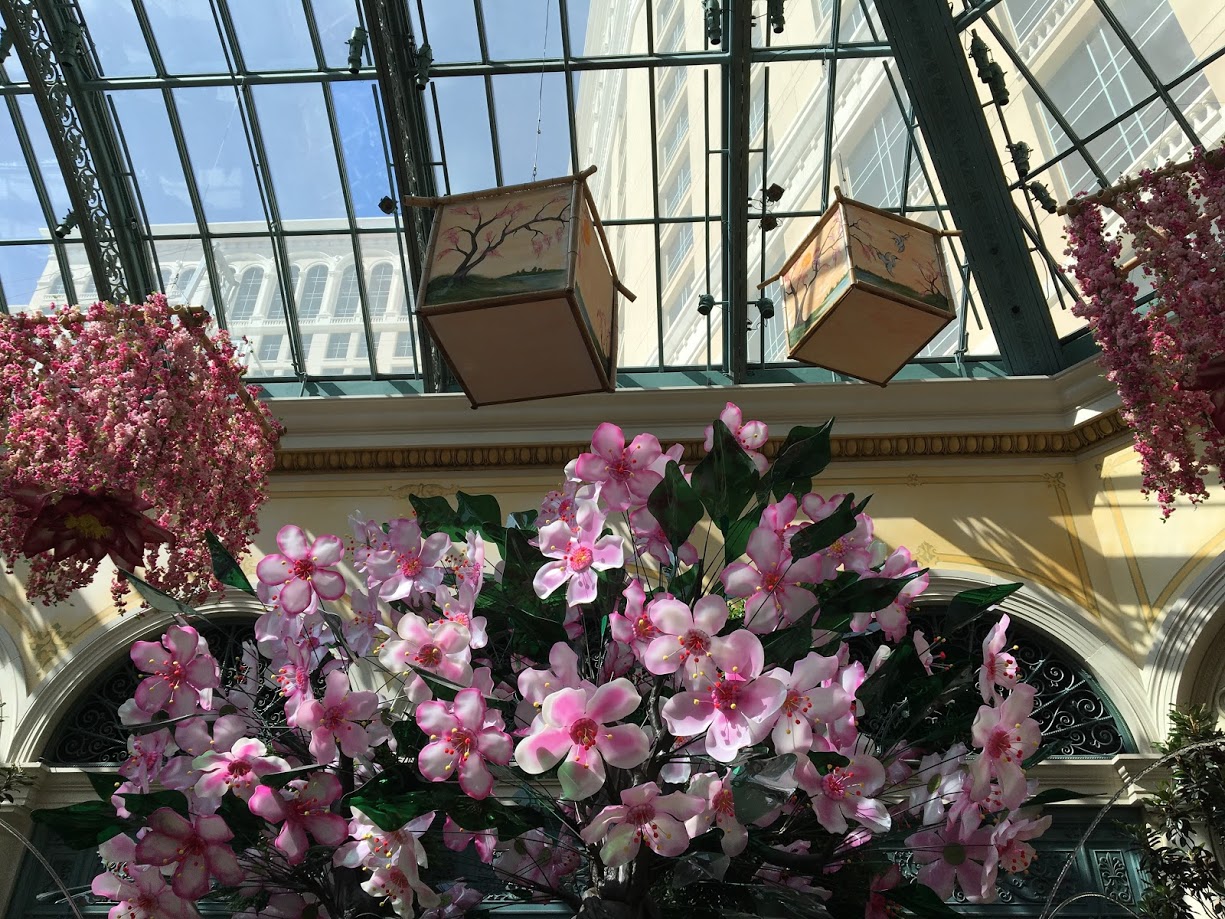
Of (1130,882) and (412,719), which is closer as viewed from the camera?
(412,719)

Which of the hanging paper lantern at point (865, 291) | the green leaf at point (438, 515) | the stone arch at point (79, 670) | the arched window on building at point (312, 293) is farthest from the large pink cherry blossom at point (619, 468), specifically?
the arched window on building at point (312, 293)

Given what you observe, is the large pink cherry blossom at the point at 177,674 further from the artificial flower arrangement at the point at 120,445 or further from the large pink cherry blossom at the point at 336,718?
the artificial flower arrangement at the point at 120,445

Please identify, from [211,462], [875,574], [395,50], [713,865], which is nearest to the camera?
[713,865]

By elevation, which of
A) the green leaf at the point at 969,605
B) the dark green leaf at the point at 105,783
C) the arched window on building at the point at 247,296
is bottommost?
the dark green leaf at the point at 105,783

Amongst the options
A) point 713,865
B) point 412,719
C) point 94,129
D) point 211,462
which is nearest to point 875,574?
point 713,865

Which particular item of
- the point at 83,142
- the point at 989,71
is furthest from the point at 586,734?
the point at 83,142

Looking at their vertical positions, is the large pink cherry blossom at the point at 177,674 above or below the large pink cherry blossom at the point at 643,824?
above

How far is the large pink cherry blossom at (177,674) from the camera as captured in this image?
2.04m

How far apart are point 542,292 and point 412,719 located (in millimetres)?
2931

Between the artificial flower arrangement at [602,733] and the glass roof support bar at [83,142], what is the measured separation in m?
7.58

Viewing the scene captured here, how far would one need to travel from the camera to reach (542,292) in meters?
4.67

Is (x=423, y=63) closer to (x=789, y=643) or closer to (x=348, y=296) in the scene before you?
(x=348, y=296)

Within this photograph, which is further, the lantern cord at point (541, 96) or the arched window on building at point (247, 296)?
the arched window on building at point (247, 296)

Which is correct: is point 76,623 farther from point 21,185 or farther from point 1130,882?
point 1130,882
